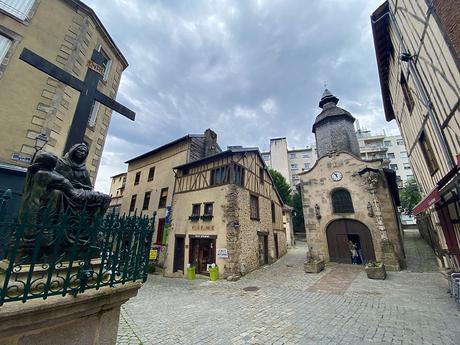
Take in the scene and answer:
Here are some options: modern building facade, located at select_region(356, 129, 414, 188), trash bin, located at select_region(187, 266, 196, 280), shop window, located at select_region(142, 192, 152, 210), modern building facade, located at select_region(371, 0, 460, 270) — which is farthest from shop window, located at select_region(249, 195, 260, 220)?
modern building facade, located at select_region(356, 129, 414, 188)

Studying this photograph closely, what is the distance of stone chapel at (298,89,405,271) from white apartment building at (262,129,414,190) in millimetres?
20512

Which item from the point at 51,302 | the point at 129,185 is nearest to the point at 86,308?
the point at 51,302

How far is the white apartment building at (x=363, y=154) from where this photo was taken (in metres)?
33.6

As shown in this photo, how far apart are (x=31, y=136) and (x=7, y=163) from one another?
101cm

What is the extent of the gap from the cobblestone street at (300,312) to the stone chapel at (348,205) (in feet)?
6.83

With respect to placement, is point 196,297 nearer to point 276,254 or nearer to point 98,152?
point 98,152

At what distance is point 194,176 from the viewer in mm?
13453

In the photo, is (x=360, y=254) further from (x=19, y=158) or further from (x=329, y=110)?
(x=19, y=158)

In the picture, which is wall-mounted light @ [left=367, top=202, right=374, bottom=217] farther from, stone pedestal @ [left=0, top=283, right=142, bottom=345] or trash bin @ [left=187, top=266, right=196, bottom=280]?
stone pedestal @ [left=0, top=283, right=142, bottom=345]

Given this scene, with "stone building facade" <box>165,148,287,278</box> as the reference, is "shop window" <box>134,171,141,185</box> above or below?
above

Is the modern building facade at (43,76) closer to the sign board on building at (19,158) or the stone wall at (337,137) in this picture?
the sign board on building at (19,158)

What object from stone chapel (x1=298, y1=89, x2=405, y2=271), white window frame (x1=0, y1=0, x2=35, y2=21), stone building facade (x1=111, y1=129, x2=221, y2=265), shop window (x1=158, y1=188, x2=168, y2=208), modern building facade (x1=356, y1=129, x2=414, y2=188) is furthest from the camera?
modern building facade (x1=356, y1=129, x2=414, y2=188)

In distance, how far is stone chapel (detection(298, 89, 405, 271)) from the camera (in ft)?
35.7

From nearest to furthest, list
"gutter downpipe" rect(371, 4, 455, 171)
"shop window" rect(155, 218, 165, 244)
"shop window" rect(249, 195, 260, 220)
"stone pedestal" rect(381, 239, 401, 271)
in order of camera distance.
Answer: "gutter downpipe" rect(371, 4, 455, 171), "stone pedestal" rect(381, 239, 401, 271), "shop window" rect(249, 195, 260, 220), "shop window" rect(155, 218, 165, 244)
